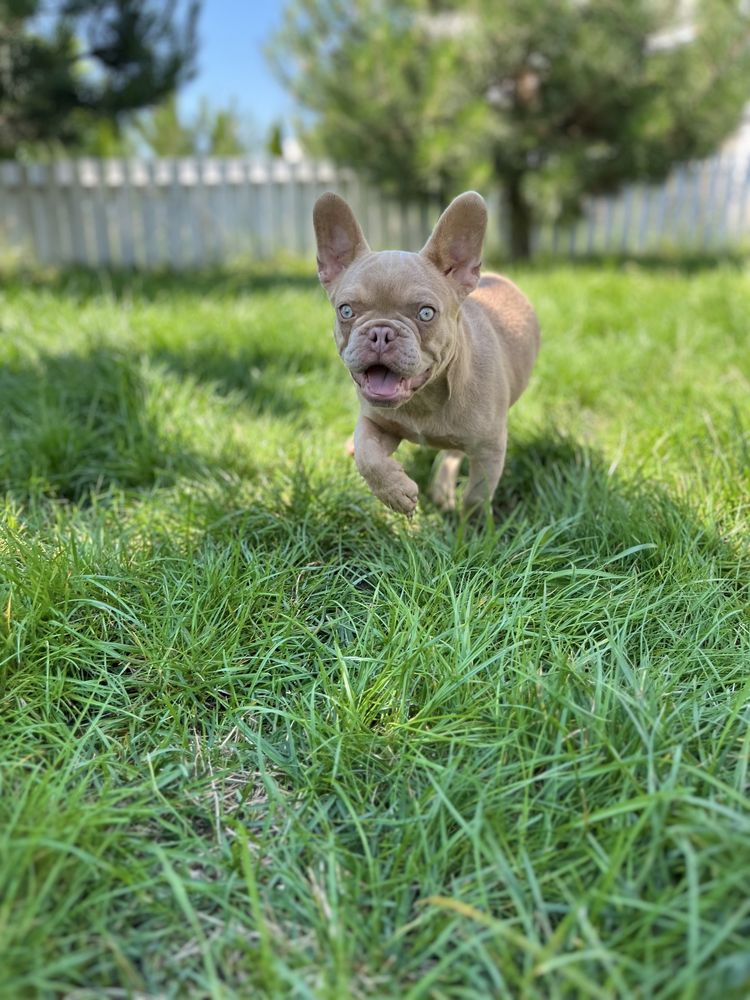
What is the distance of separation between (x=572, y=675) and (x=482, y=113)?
6.15 metres

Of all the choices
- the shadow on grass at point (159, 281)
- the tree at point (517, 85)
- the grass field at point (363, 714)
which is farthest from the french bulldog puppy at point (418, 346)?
the tree at point (517, 85)

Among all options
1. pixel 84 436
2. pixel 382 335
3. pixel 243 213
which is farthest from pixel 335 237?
pixel 243 213

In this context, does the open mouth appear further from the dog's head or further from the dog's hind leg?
the dog's hind leg

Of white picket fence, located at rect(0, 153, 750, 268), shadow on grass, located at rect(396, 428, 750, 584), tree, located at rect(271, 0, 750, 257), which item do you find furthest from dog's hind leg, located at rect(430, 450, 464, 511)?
white picket fence, located at rect(0, 153, 750, 268)

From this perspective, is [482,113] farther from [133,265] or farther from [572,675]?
[572,675]

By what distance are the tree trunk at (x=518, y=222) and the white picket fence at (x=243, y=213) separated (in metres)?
0.30

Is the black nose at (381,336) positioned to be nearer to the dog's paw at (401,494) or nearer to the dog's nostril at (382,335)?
the dog's nostril at (382,335)

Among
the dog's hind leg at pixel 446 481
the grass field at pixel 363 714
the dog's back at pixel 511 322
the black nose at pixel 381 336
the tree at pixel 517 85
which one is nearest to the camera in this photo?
the grass field at pixel 363 714

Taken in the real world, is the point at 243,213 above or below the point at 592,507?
above

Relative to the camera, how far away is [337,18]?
23.8 feet

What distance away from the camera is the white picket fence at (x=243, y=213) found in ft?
26.1

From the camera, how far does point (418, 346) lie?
2.14 metres

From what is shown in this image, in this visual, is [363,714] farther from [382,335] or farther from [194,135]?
[194,135]

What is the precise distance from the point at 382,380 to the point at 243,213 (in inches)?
282
